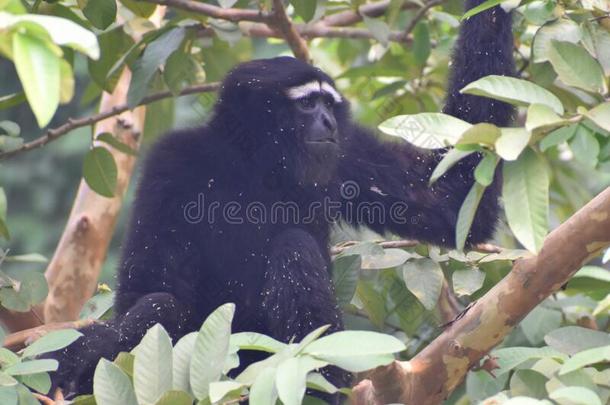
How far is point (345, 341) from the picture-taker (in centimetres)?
208

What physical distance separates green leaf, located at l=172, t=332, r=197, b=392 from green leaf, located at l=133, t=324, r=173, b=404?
3cm

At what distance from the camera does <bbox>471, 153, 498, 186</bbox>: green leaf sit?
82.4 inches

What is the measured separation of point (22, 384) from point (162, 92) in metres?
2.43

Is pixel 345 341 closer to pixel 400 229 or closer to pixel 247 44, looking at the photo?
pixel 400 229

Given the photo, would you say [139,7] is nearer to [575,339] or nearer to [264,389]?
[575,339]

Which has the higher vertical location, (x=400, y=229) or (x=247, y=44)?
(x=247, y=44)

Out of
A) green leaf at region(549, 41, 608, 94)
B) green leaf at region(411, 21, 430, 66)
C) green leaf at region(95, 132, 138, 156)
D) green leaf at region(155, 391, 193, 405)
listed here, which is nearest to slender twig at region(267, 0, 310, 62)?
green leaf at region(411, 21, 430, 66)

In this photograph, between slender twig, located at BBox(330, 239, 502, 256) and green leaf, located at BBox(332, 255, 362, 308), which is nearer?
green leaf, located at BBox(332, 255, 362, 308)

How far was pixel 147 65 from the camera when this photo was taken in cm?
411

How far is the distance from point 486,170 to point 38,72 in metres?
1.03

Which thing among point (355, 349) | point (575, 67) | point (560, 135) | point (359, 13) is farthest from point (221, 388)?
point (359, 13)

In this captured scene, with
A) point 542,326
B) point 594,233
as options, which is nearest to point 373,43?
point 542,326

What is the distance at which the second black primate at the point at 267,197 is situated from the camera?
11.6ft

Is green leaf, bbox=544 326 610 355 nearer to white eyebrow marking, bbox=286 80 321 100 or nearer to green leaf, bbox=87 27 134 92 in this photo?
white eyebrow marking, bbox=286 80 321 100
